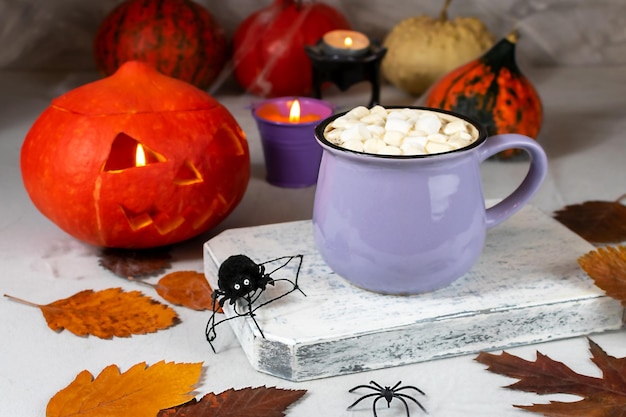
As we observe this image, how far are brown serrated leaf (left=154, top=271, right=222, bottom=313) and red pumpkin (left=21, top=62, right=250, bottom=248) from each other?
51 millimetres

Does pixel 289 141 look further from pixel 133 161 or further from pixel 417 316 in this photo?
pixel 417 316

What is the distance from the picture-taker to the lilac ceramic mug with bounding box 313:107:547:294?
0.58 m

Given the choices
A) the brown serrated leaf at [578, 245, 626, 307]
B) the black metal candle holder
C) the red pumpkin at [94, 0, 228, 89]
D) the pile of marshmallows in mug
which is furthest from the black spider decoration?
the red pumpkin at [94, 0, 228, 89]

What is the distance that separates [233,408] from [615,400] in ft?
0.91

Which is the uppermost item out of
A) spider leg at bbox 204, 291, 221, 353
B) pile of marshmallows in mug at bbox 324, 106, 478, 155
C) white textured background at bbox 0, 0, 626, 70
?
pile of marshmallows in mug at bbox 324, 106, 478, 155

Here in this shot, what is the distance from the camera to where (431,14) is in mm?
1510

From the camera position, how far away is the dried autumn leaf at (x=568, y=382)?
0.55 m

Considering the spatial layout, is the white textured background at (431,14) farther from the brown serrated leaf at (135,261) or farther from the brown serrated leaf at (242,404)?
the brown serrated leaf at (242,404)

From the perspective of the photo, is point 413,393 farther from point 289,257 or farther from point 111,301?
point 111,301

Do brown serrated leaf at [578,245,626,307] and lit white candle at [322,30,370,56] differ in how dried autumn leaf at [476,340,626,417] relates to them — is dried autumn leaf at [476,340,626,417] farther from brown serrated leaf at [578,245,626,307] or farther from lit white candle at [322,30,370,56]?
lit white candle at [322,30,370,56]

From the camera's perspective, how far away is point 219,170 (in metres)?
0.77

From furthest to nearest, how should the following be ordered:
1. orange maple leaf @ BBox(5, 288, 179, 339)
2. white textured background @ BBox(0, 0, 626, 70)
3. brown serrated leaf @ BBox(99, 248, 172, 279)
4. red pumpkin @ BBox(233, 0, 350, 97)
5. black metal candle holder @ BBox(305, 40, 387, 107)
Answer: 1. white textured background @ BBox(0, 0, 626, 70)
2. red pumpkin @ BBox(233, 0, 350, 97)
3. black metal candle holder @ BBox(305, 40, 387, 107)
4. brown serrated leaf @ BBox(99, 248, 172, 279)
5. orange maple leaf @ BBox(5, 288, 179, 339)

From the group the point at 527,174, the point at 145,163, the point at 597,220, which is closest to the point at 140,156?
the point at 145,163

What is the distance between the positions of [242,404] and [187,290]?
0.63ft
